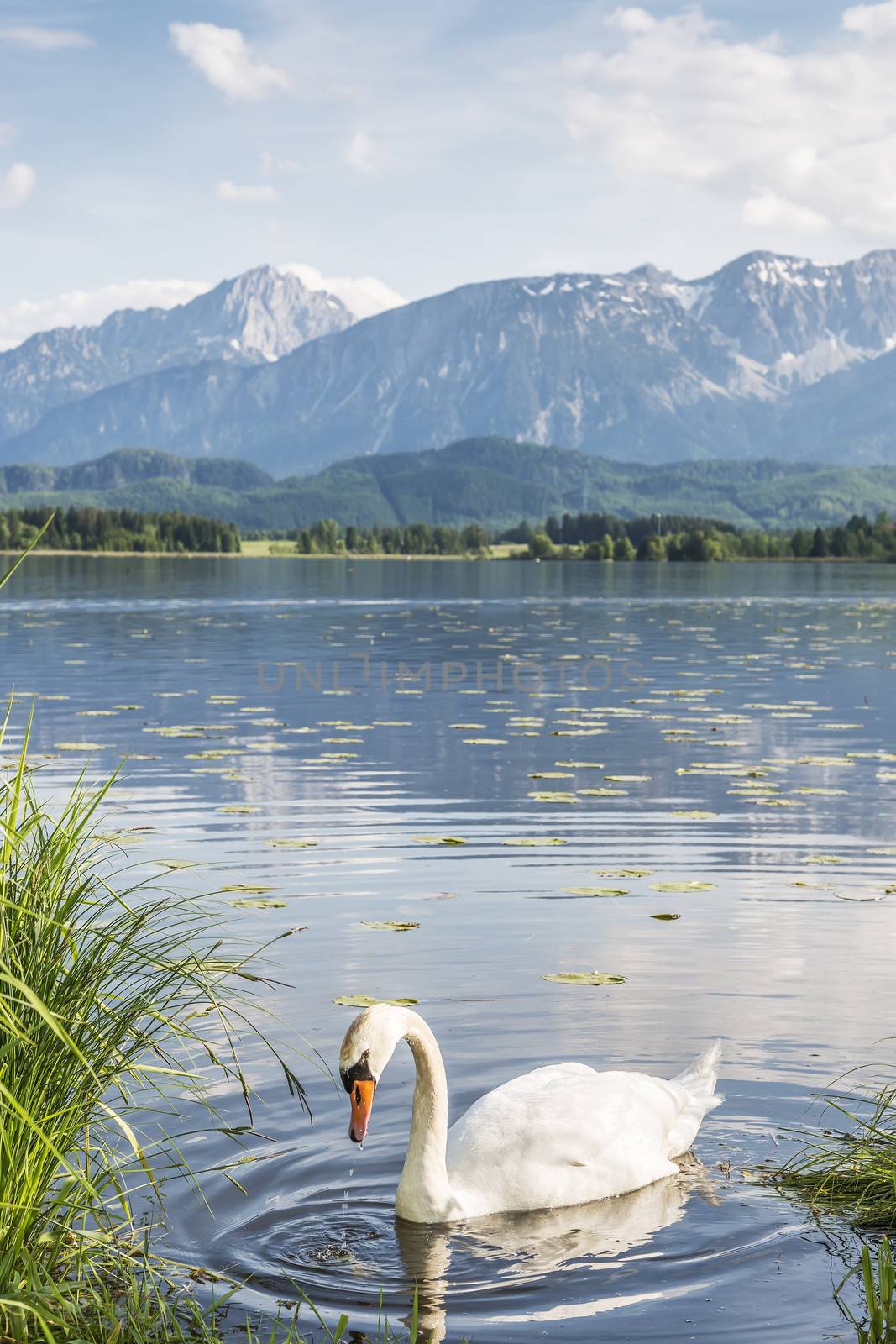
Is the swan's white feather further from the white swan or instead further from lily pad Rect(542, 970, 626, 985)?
lily pad Rect(542, 970, 626, 985)

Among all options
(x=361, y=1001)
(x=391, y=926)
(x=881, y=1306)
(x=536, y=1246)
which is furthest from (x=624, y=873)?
(x=881, y=1306)

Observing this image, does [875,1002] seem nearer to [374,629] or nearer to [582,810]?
[582,810]

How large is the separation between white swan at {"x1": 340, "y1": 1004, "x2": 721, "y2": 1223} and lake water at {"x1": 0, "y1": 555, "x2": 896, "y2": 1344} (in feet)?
0.56

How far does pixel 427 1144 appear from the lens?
325 inches

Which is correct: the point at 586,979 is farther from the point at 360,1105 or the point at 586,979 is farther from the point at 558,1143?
the point at 360,1105

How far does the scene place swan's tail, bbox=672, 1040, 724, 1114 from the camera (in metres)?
9.80

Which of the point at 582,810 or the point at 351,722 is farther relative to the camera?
the point at 351,722

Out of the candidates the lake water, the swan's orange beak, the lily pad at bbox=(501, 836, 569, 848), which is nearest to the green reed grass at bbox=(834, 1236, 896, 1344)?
the lake water

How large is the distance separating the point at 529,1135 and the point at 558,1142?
18 cm

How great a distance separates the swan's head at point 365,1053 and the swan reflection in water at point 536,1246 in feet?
3.33

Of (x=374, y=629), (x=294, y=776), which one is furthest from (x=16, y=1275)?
(x=374, y=629)

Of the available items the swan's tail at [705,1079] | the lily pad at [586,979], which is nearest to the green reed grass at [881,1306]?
the swan's tail at [705,1079]

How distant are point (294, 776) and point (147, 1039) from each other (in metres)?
17.3

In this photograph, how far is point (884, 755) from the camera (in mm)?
26766
